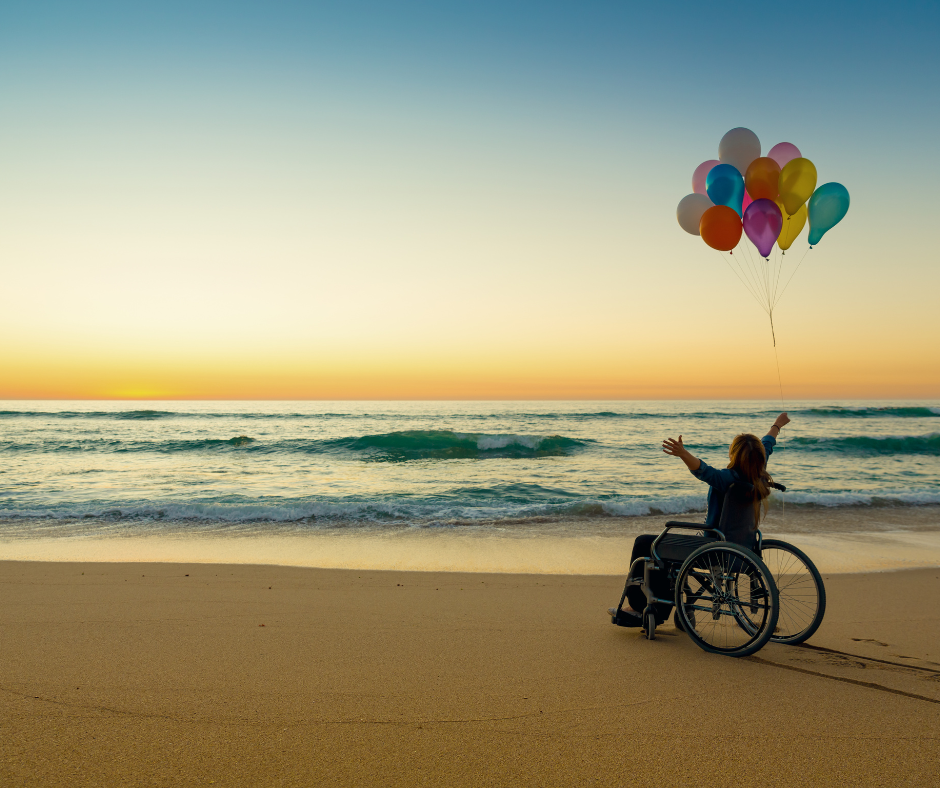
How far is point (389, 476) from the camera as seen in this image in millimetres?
16516

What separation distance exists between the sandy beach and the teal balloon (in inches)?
175

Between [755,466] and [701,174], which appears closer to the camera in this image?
[755,466]

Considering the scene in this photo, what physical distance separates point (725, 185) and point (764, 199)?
489mm

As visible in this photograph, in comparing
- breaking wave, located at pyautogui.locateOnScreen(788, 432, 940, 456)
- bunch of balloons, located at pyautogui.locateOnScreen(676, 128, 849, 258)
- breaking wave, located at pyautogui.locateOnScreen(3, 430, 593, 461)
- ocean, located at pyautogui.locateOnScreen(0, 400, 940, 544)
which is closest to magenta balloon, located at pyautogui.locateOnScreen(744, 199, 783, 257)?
bunch of balloons, located at pyautogui.locateOnScreen(676, 128, 849, 258)

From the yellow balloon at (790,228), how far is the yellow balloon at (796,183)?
0.63 feet

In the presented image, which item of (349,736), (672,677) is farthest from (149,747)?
(672,677)

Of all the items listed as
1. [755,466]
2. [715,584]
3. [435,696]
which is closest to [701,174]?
[755,466]

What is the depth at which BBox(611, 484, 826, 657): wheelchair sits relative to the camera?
137 inches

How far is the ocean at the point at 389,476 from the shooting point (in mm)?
10062

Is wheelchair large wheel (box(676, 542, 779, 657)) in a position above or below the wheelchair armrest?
below

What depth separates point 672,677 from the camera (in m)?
3.29

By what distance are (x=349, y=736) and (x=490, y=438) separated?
25.9 meters

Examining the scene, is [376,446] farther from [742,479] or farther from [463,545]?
[742,479]

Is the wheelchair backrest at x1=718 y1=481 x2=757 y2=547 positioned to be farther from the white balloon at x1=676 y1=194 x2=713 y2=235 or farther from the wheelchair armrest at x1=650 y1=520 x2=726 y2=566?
the white balloon at x1=676 y1=194 x2=713 y2=235
